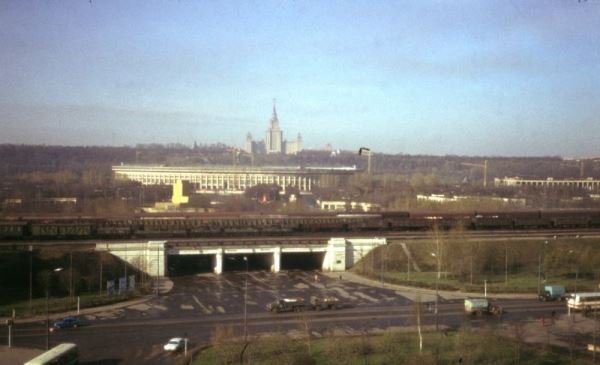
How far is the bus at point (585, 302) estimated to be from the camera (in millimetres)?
14812

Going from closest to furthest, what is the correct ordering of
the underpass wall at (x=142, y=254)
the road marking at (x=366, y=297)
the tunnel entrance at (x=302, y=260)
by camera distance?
1. the road marking at (x=366, y=297)
2. the underpass wall at (x=142, y=254)
3. the tunnel entrance at (x=302, y=260)

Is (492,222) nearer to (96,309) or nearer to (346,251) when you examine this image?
(346,251)

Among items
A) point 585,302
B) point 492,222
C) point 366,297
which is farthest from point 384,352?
point 492,222

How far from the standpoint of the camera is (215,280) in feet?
62.3

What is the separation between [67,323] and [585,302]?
12.0 meters

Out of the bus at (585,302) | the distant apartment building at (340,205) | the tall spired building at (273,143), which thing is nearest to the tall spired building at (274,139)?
the tall spired building at (273,143)

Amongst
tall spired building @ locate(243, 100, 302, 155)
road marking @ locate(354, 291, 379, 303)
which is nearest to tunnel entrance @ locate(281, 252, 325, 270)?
road marking @ locate(354, 291, 379, 303)

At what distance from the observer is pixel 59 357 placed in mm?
9961

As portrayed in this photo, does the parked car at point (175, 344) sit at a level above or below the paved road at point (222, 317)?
above

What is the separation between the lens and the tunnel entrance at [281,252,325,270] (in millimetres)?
21844

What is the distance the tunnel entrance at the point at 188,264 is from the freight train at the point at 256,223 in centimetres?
155

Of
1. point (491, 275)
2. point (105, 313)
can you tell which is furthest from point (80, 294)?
point (491, 275)

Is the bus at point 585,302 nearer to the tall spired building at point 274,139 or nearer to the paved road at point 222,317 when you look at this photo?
the paved road at point 222,317

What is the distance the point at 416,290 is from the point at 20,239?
13.5 m
